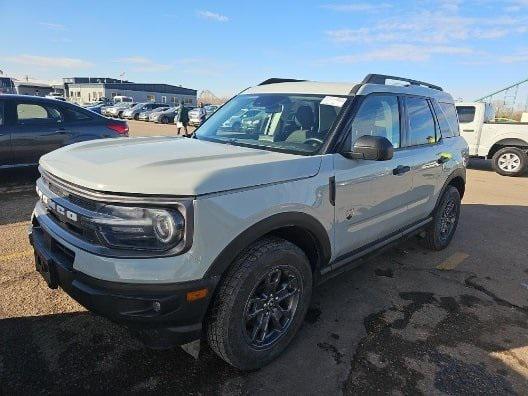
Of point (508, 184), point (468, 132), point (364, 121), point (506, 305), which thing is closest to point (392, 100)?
point (364, 121)

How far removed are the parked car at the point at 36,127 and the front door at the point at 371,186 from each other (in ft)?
18.2

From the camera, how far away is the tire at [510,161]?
1106 cm

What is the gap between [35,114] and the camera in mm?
6754

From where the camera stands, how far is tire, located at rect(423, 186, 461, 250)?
4727 mm

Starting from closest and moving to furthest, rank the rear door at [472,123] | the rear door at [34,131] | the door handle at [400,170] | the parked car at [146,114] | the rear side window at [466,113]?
the door handle at [400,170] → the rear door at [34,131] → the rear door at [472,123] → the rear side window at [466,113] → the parked car at [146,114]

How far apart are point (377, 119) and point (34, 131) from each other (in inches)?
227

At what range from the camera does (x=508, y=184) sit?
33.0 feet

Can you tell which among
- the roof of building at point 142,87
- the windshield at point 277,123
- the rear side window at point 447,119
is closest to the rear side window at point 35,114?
the windshield at point 277,123

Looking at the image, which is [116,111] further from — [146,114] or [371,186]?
[371,186]

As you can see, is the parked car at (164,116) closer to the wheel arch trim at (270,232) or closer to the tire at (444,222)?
the tire at (444,222)

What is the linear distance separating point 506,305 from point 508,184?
24.7 feet

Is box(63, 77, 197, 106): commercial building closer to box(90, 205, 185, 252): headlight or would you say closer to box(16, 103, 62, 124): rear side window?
box(16, 103, 62, 124): rear side window

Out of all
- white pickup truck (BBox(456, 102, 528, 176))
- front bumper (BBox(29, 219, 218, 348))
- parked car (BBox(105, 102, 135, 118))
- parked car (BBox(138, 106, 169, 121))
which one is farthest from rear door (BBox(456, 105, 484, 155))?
parked car (BBox(105, 102, 135, 118))

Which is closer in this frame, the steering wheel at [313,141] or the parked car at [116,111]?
the steering wheel at [313,141]
